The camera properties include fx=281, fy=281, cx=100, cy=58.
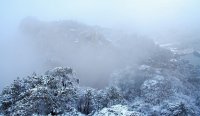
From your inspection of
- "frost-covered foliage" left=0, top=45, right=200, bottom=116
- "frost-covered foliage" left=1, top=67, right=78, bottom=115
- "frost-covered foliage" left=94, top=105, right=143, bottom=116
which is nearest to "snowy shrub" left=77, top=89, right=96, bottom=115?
"frost-covered foliage" left=0, top=45, right=200, bottom=116

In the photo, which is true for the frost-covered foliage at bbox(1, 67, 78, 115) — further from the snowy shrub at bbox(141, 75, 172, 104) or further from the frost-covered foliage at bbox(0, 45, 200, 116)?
the snowy shrub at bbox(141, 75, 172, 104)

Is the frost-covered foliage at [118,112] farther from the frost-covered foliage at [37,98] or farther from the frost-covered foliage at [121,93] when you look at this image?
the frost-covered foliage at [37,98]

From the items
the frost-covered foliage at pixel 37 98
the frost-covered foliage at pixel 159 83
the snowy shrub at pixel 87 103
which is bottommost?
the frost-covered foliage at pixel 159 83

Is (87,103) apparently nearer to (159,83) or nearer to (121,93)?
(121,93)

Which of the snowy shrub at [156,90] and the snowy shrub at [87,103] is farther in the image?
the snowy shrub at [156,90]

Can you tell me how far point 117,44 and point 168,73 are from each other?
4949 centimetres

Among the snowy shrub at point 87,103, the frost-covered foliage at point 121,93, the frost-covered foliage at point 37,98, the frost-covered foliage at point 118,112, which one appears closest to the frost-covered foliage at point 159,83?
the frost-covered foliage at point 121,93

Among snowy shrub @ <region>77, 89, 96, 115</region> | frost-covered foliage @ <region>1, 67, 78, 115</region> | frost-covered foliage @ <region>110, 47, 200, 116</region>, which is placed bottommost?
frost-covered foliage @ <region>110, 47, 200, 116</region>

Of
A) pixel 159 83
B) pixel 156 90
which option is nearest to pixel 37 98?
pixel 156 90

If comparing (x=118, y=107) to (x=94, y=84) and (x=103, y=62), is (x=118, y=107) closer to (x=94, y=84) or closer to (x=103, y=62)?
(x=94, y=84)

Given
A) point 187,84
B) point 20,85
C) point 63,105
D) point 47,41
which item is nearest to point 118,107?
point 63,105

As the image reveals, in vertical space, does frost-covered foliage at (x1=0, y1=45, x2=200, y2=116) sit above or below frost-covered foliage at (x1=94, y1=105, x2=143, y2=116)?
below

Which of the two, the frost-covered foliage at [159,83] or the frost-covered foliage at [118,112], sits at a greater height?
the frost-covered foliage at [118,112]

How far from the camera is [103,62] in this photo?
156250mm
